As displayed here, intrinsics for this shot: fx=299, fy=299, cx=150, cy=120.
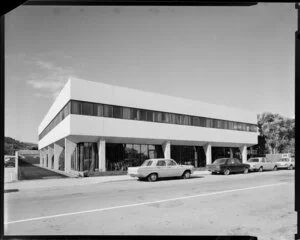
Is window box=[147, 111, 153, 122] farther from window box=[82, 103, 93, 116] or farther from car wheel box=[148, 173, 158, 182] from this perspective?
car wheel box=[148, 173, 158, 182]

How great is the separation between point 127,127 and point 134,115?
145cm

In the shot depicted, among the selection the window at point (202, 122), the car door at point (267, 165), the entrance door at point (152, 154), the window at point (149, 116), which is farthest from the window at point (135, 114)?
the car door at point (267, 165)

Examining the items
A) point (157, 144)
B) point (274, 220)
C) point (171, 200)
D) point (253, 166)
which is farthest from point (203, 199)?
point (157, 144)

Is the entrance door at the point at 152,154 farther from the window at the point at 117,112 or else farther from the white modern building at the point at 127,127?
the window at the point at 117,112

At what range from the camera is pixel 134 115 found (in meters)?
28.2

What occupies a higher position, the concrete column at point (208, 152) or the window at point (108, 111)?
the window at point (108, 111)

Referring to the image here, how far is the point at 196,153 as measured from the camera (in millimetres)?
36844

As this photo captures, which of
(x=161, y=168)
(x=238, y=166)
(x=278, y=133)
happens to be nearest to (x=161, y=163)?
(x=161, y=168)

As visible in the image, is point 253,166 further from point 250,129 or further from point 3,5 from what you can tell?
point 3,5

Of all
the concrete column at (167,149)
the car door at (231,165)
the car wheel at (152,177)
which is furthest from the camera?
the concrete column at (167,149)

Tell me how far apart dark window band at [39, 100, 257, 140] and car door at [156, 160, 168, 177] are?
28.0 ft

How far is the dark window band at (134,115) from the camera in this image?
80.1ft

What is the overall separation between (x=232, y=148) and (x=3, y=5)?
139 ft

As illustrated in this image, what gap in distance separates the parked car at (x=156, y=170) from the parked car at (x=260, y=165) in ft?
35.5
